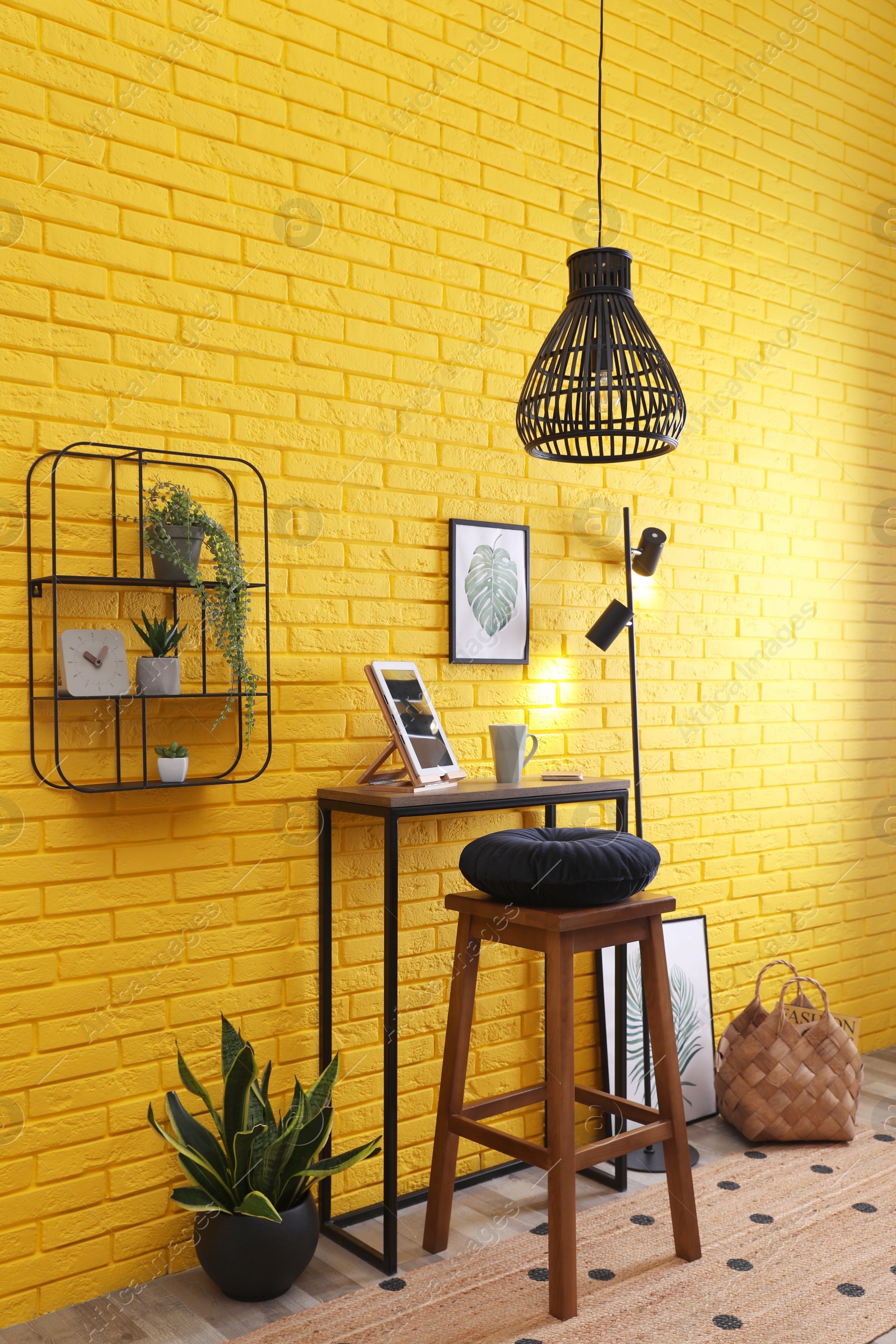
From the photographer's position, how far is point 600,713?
11.0ft

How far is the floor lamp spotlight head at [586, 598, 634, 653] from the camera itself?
3.15 m

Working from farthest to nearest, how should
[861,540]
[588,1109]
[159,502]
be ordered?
[861,540]
[588,1109]
[159,502]

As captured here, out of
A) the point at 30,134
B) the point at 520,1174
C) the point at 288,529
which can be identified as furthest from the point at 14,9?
the point at 520,1174

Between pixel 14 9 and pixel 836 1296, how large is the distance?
3.07 metres

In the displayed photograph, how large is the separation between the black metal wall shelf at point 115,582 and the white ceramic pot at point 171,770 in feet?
0.05

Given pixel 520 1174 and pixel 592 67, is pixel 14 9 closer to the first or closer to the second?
pixel 592 67

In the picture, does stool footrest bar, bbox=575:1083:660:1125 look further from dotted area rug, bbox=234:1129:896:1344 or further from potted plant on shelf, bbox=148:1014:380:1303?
potted plant on shelf, bbox=148:1014:380:1303

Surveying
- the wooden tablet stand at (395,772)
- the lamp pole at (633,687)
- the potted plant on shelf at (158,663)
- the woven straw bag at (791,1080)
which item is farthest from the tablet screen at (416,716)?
the woven straw bag at (791,1080)

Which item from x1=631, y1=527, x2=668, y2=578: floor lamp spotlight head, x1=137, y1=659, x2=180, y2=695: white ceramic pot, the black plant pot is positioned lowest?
the black plant pot

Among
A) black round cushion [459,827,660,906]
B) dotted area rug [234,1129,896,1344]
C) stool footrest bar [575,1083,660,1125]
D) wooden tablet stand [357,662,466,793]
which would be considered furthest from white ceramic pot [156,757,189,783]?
stool footrest bar [575,1083,660,1125]

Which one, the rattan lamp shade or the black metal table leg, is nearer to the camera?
the rattan lamp shade

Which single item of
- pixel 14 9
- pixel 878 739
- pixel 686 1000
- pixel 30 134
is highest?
pixel 14 9

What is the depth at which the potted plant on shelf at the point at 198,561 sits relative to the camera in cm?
234

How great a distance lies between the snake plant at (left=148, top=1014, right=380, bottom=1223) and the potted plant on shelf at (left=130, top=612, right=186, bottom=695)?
0.69 meters
